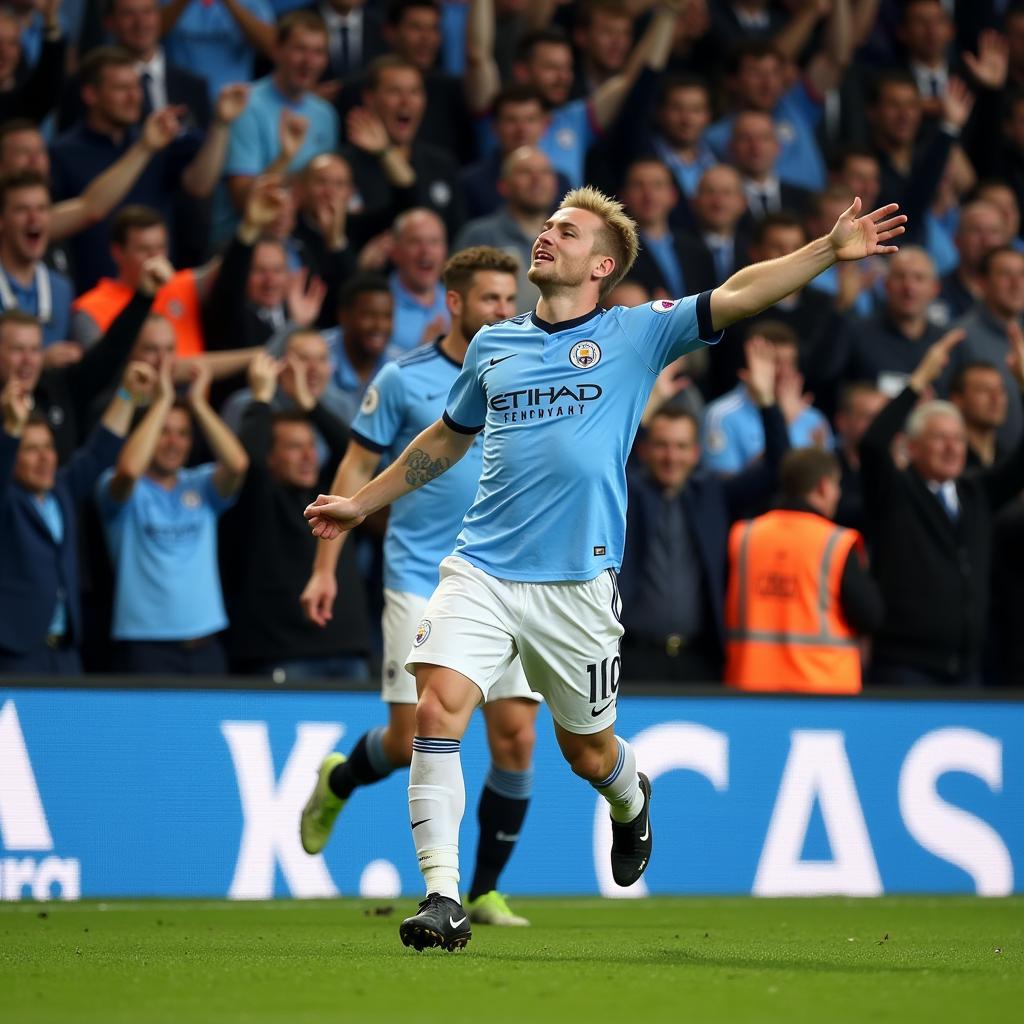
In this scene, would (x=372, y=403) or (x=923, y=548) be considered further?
(x=923, y=548)

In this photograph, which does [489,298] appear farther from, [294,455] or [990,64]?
[990,64]

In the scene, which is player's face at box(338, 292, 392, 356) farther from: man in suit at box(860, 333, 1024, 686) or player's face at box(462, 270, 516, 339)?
player's face at box(462, 270, 516, 339)

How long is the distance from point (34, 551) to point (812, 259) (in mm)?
5299

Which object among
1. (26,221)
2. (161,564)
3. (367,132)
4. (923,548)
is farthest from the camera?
(367,132)

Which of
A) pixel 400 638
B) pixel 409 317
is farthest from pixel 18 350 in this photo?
pixel 400 638

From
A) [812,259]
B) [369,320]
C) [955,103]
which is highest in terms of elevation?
[955,103]

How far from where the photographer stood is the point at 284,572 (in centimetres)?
1100

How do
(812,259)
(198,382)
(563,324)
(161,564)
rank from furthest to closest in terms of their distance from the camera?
(198,382) < (161,564) < (563,324) < (812,259)

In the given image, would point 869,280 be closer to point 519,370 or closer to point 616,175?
point 616,175

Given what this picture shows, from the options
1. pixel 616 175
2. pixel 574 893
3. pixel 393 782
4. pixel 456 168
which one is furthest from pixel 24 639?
pixel 616 175

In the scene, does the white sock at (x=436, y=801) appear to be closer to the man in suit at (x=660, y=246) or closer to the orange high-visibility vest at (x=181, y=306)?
the orange high-visibility vest at (x=181, y=306)

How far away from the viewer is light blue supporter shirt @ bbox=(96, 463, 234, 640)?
35.2 ft

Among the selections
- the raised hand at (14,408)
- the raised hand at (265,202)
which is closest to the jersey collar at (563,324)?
the raised hand at (14,408)

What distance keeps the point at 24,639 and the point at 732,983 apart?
18.1ft
